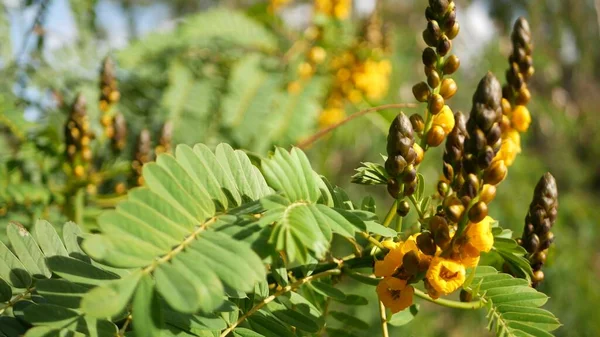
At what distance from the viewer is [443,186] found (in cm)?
73

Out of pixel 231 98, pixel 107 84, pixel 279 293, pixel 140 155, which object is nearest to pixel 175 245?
pixel 279 293

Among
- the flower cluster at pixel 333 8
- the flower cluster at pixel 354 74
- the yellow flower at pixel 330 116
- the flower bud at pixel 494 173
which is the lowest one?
the flower bud at pixel 494 173

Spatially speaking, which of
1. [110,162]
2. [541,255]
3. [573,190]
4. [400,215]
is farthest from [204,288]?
[573,190]

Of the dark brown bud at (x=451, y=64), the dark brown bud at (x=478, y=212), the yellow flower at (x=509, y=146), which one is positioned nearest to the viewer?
the dark brown bud at (x=478, y=212)

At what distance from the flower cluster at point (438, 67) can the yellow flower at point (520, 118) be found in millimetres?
239

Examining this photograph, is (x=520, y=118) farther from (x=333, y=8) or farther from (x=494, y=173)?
(x=333, y=8)

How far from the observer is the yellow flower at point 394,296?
27.7 inches

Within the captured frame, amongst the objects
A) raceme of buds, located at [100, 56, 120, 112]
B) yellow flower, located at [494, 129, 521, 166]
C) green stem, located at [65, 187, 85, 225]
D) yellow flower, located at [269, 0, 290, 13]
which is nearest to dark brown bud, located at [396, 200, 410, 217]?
yellow flower, located at [494, 129, 521, 166]

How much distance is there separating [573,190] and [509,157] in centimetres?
444

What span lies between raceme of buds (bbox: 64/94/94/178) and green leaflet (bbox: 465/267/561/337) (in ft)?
2.90

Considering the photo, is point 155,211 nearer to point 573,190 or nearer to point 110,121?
point 110,121

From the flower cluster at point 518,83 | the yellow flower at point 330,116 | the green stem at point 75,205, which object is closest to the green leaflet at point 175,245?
the flower cluster at point 518,83

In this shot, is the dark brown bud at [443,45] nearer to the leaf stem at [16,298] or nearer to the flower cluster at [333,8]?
the leaf stem at [16,298]

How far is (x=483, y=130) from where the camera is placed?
666 mm
